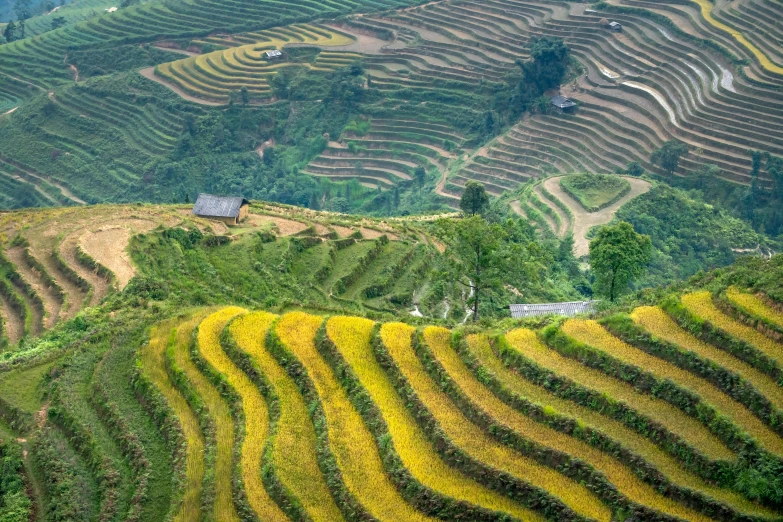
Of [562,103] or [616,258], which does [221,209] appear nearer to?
[616,258]

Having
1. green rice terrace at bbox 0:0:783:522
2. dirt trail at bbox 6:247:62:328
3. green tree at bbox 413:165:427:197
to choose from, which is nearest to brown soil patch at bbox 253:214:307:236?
green rice terrace at bbox 0:0:783:522

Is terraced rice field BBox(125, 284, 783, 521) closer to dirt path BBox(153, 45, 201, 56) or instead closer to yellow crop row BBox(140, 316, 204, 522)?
yellow crop row BBox(140, 316, 204, 522)

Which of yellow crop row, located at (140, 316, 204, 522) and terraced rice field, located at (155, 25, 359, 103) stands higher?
terraced rice field, located at (155, 25, 359, 103)

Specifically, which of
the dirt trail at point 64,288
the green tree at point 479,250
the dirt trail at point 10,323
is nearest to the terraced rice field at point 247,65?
the dirt trail at point 64,288

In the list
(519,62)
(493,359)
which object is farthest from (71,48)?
(493,359)

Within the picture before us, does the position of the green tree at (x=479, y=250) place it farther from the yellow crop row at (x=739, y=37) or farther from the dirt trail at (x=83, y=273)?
the yellow crop row at (x=739, y=37)

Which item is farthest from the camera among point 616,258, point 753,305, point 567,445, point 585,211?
point 585,211

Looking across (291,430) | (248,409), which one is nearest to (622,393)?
(291,430)
